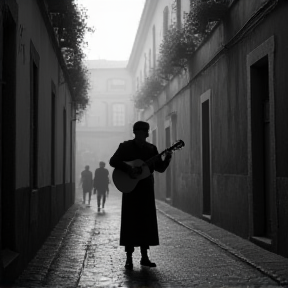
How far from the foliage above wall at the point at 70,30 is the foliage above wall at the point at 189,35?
232 cm

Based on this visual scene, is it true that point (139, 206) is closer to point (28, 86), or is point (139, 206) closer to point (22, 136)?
point (22, 136)

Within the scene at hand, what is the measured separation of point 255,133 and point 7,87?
4.68m

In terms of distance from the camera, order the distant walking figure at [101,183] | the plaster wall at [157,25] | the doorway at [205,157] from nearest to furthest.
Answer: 1. the doorway at [205,157]
2. the distant walking figure at [101,183]
3. the plaster wall at [157,25]

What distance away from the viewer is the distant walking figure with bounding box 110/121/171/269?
764 cm

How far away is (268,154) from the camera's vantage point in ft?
32.8

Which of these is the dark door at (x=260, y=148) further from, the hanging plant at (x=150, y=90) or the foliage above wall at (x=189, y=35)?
the hanging plant at (x=150, y=90)

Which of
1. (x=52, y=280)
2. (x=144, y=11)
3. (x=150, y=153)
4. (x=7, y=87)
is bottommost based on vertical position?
(x=52, y=280)

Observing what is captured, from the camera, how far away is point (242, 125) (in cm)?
1093

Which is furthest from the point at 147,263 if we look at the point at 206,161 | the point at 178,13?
Answer: the point at 178,13

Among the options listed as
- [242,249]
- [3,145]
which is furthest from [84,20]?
[3,145]

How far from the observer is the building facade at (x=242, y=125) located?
28.7 feet

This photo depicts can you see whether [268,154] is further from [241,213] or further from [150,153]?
[150,153]

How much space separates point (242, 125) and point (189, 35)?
5.45 m

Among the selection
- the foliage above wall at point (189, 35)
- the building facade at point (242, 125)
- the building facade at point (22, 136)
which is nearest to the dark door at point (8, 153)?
the building facade at point (22, 136)
